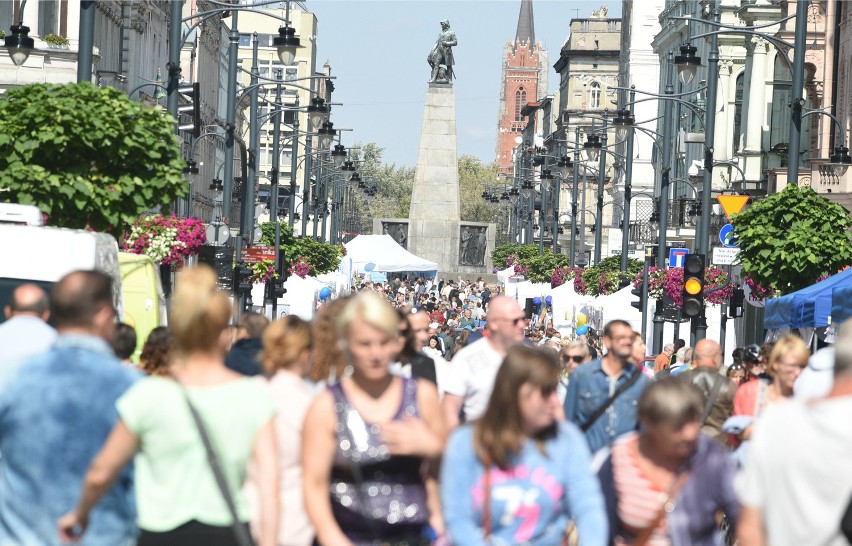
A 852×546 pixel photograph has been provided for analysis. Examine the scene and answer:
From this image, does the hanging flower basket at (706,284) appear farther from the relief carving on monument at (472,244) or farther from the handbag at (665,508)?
the relief carving on monument at (472,244)

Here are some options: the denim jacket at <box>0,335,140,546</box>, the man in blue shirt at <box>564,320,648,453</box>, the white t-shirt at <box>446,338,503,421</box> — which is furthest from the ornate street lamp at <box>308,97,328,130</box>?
the denim jacket at <box>0,335,140,546</box>

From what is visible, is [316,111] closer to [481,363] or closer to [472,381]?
Answer: [481,363]

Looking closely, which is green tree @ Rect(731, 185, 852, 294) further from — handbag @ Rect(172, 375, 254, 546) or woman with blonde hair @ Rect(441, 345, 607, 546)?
handbag @ Rect(172, 375, 254, 546)

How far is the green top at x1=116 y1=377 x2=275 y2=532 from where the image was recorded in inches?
273

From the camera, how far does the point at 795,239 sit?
85.6ft

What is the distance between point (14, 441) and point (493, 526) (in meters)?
1.85

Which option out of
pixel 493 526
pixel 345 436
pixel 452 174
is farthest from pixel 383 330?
pixel 452 174

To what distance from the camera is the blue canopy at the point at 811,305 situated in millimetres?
21609

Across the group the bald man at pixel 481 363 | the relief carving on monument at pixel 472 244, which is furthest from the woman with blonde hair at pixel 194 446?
the relief carving on monument at pixel 472 244

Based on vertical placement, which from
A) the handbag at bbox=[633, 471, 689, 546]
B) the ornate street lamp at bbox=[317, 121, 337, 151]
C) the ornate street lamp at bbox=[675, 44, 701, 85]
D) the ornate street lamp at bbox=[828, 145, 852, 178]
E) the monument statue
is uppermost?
the monument statue

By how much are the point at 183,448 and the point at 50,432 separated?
0.65m

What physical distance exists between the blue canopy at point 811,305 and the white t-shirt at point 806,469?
14.2 meters

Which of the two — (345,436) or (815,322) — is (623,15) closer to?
(815,322)

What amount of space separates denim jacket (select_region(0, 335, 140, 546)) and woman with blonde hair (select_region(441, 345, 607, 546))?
1298mm
